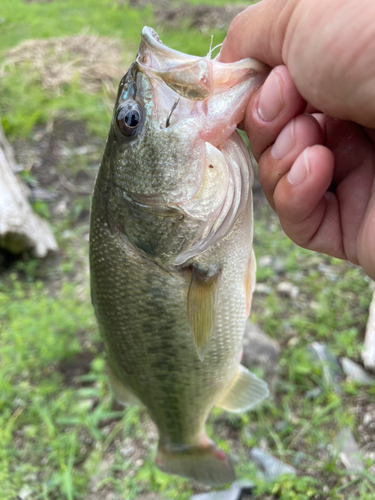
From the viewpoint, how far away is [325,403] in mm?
2504

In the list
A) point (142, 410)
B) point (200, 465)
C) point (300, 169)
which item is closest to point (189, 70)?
point (300, 169)

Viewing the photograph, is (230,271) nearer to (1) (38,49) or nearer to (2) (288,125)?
(2) (288,125)

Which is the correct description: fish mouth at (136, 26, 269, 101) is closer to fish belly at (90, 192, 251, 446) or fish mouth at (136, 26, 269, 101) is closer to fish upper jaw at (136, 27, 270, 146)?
fish upper jaw at (136, 27, 270, 146)

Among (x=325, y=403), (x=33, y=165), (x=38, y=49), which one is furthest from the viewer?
(x=38, y=49)

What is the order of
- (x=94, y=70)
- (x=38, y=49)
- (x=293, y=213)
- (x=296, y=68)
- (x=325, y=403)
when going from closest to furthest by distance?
(x=296, y=68), (x=293, y=213), (x=325, y=403), (x=94, y=70), (x=38, y=49)

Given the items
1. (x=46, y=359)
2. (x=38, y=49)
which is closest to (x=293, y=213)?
(x=46, y=359)

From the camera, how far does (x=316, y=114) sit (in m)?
1.43

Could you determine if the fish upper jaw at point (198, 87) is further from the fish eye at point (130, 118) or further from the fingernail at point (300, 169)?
the fingernail at point (300, 169)

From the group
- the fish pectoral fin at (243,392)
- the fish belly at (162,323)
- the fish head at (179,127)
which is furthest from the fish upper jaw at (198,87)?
the fish pectoral fin at (243,392)

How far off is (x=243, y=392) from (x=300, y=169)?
1.17 meters

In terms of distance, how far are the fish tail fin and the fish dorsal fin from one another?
0.77 meters

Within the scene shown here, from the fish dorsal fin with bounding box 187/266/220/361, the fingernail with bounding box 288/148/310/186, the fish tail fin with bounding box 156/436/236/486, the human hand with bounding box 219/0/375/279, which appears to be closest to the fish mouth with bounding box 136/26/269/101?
the human hand with bounding box 219/0/375/279

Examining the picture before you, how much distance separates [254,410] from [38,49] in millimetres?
8312

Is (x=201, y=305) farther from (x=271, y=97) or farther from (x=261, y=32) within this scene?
(x=261, y=32)
